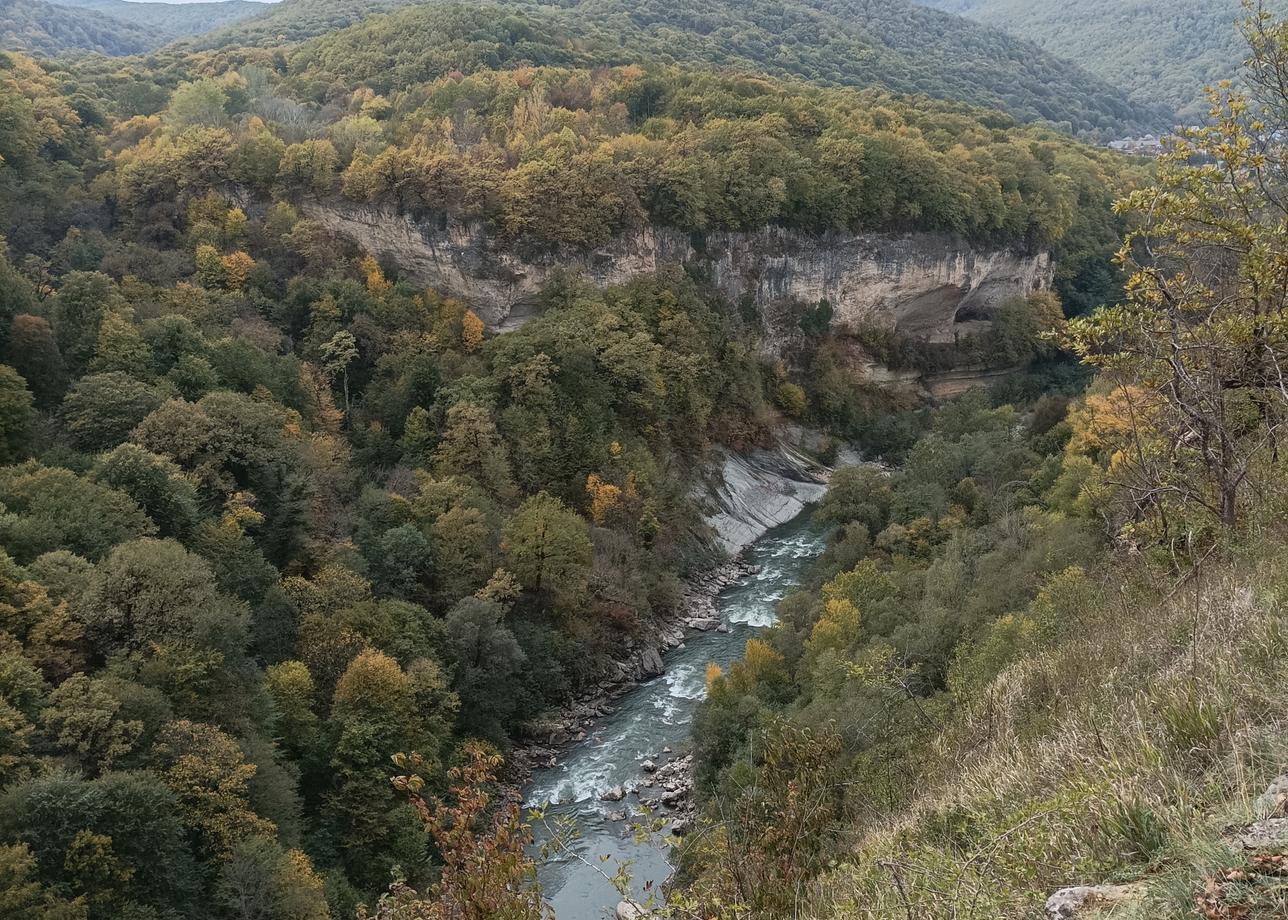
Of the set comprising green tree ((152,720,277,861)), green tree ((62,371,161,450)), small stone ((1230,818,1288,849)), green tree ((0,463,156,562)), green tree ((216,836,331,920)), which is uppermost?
small stone ((1230,818,1288,849))

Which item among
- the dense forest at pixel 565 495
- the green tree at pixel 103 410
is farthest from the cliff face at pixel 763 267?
the green tree at pixel 103 410

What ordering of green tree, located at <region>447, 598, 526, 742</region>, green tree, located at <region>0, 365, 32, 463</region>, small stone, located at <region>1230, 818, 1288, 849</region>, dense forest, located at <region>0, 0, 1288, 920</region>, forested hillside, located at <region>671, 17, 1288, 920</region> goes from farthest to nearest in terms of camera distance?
green tree, located at <region>447, 598, 526, 742</region> < green tree, located at <region>0, 365, 32, 463</region> < dense forest, located at <region>0, 0, 1288, 920</region> < forested hillside, located at <region>671, 17, 1288, 920</region> < small stone, located at <region>1230, 818, 1288, 849</region>

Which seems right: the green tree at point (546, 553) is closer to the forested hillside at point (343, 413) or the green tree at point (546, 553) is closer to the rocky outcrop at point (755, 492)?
the forested hillside at point (343, 413)

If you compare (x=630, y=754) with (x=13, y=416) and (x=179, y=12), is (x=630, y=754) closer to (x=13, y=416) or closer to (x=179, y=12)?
(x=13, y=416)

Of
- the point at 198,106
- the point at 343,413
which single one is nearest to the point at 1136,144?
the point at 198,106

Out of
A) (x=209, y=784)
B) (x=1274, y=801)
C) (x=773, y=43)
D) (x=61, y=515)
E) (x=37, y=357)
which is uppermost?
(x=773, y=43)

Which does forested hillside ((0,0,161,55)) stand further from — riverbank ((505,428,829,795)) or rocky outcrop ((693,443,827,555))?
riverbank ((505,428,829,795))

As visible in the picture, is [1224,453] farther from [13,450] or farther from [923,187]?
A: [923,187]

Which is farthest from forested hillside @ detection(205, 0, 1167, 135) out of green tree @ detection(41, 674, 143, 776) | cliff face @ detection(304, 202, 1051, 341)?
green tree @ detection(41, 674, 143, 776)
